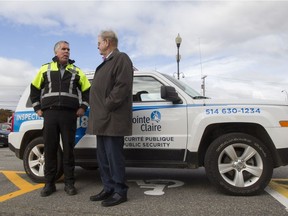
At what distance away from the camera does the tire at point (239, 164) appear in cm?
441

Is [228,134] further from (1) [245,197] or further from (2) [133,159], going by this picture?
(2) [133,159]

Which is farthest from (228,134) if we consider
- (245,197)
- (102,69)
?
(102,69)

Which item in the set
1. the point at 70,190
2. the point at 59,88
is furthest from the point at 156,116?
the point at 70,190

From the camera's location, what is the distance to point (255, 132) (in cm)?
471

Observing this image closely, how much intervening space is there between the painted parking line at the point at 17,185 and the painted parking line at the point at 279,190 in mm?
3255

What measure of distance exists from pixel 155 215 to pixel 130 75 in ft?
5.26

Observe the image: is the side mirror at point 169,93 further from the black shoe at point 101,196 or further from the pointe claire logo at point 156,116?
the black shoe at point 101,196

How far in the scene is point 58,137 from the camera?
15.8ft

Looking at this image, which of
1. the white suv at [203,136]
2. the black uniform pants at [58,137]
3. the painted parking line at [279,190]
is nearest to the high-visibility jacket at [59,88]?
the black uniform pants at [58,137]

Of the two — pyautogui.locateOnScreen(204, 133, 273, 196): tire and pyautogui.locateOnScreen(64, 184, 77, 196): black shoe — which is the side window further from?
pyautogui.locateOnScreen(64, 184, 77, 196): black shoe

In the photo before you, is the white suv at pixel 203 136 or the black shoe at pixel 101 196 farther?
the white suv at pixel 203 136

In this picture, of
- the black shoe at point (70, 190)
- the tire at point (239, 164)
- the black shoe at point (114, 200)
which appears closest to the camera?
the black shoe at point (114, 200)

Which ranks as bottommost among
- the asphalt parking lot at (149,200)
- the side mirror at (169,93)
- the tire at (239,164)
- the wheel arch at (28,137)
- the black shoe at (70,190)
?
the asphalt parking lot at (149,200)

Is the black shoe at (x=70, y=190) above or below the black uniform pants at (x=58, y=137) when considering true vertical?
below
